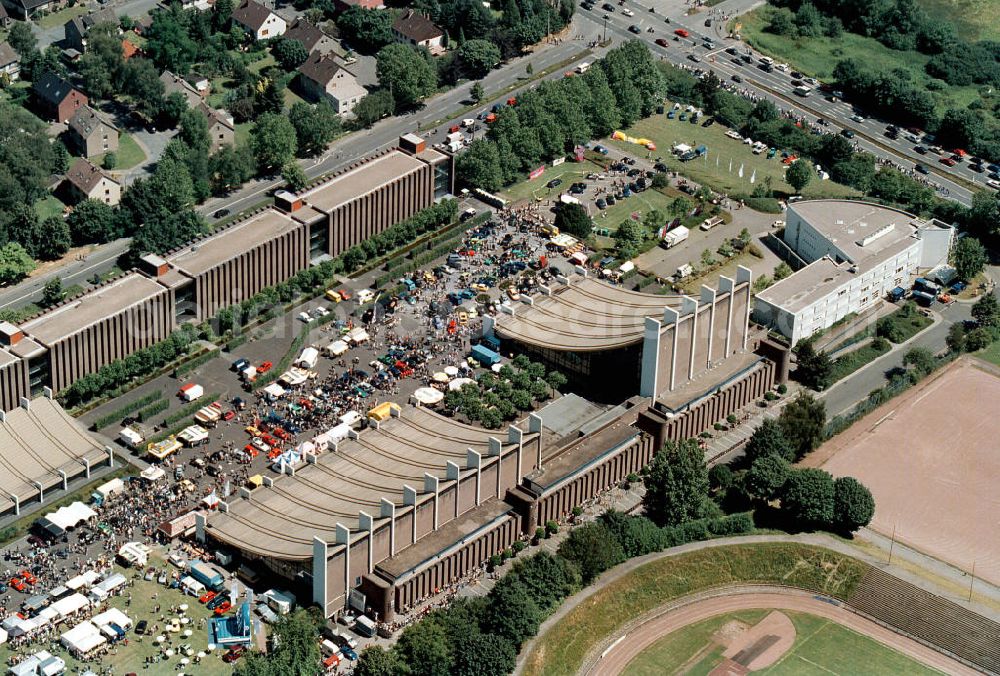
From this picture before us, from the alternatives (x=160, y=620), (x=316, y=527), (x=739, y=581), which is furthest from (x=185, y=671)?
(x=739, y=581)

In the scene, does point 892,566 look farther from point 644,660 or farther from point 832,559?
point 644,660

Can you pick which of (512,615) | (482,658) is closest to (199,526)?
(512,615)

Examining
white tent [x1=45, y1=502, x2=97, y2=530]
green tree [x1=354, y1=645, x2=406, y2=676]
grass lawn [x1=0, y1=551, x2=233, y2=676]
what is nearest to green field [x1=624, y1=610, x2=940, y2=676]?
green tree [x1=354, y1=645, x2=406, y2=676]

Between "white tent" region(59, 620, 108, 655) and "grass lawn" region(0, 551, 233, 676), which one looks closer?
"grass lawn" region(0, 551, 233, 676)

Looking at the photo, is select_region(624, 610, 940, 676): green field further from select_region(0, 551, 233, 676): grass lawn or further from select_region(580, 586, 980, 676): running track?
select_region(0, 551, 233, 676): grass lawn

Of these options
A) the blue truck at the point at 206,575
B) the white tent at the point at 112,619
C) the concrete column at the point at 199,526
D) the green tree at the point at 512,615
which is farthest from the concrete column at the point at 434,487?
the white tent at the point at 112,619

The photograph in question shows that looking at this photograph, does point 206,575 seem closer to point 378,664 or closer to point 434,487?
point 378,664

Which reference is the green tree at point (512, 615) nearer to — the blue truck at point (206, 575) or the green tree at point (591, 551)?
the green tree at point (591, 551)

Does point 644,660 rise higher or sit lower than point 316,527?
lower
